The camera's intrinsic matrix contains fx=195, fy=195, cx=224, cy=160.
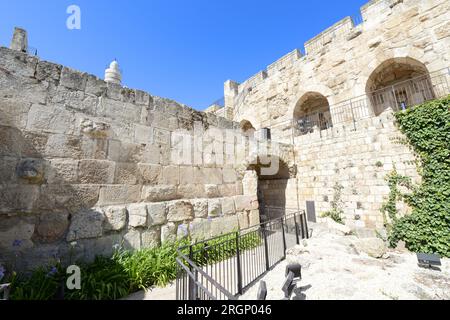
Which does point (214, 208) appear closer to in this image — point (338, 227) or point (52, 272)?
point (52, 272)

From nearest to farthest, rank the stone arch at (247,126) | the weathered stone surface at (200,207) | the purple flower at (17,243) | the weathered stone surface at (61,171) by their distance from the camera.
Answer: the purple flower at (17,243), the weathered stone surface at (61,171), the weathered stone surface at (200,207), the stone arch at (247,126)

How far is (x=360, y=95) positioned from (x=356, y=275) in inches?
320

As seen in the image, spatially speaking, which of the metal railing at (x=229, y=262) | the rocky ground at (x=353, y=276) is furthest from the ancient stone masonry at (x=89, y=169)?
the rocky ground at (x=353, y=276)

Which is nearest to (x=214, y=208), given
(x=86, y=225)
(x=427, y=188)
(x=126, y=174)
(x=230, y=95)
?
(x=126, y=174)

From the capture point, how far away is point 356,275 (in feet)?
12.4

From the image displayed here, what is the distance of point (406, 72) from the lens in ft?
31.2

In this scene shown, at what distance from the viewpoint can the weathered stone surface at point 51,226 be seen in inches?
120

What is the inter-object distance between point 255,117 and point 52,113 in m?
11.9

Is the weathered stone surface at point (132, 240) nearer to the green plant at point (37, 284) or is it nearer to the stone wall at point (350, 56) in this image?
the green plant at point (37, 284)

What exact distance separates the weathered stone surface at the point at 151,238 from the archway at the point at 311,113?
379 inches

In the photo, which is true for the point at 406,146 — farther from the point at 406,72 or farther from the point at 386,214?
the point at 406,72

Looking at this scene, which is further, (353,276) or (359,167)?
(359,167)

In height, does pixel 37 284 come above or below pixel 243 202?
below

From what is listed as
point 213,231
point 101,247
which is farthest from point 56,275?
point 213,231
